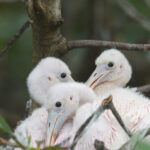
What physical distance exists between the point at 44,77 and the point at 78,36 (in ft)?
10.0

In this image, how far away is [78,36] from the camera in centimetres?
714

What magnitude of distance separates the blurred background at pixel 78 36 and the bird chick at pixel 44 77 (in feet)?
6.18

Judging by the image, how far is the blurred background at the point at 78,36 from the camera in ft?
21.6

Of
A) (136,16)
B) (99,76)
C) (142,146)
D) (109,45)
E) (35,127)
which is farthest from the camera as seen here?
(136,16)

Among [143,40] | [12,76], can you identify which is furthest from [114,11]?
[12,76]

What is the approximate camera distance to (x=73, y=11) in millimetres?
7320

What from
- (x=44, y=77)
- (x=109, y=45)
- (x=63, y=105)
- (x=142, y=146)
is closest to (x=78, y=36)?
(x=44, y=77)

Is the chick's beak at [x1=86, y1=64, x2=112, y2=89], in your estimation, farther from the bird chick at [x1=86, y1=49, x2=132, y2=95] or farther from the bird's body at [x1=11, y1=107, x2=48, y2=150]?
the bird's body at [x1=11, y1=107, x2=48, y2=150]

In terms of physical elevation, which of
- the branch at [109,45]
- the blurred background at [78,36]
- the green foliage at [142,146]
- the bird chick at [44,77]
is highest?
the branch at [109,45]

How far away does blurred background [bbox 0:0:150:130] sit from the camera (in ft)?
21.6

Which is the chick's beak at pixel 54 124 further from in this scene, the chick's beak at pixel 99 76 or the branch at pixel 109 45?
the chick's beak at pixel 99 76

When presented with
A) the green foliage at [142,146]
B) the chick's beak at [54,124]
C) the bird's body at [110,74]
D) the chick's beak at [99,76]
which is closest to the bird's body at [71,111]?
the chick's beak at [54,124]

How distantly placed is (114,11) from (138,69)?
99cm

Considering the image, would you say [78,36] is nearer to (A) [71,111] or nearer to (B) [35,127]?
(A) [71,111]
